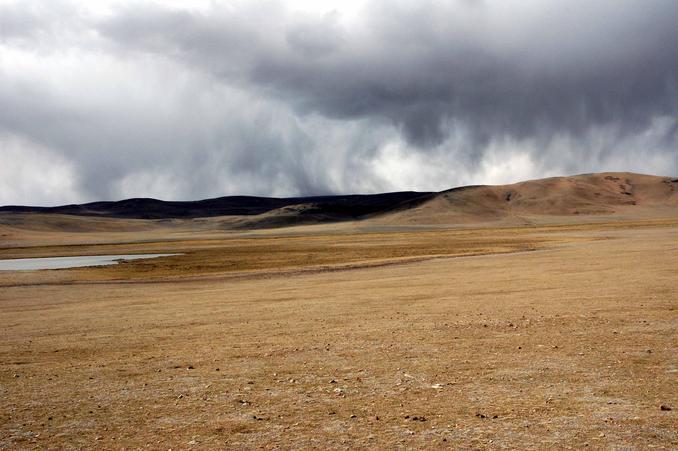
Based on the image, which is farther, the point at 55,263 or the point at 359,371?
the point at 55,263

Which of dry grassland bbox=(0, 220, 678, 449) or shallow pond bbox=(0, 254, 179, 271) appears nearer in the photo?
dry grassland bbox=(0, 220, 678, 449)

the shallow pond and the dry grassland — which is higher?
the dry grassland

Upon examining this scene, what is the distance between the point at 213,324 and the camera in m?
18.9

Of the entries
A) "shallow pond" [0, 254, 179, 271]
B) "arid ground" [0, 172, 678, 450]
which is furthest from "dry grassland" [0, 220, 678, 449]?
"shallow pond" [0, 254, 179, 271]

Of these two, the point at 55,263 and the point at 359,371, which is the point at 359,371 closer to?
the point at 359,371

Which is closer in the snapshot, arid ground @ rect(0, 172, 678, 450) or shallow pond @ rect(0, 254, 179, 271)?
arid ground @ rect(0, 172, 678, 450)

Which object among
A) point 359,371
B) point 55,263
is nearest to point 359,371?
point 359,371

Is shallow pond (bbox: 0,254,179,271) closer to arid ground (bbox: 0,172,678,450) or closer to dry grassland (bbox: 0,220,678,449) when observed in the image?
dry grassland (bbox: 0,220,678,449)

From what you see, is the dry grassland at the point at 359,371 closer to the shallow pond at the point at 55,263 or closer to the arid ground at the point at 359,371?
the arid ground at the point at 359,371

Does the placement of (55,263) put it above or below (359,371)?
below

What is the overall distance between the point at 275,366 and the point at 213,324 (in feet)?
23.2

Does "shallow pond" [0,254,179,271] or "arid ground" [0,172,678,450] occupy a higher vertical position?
"arid ground" [0,172,678,450]

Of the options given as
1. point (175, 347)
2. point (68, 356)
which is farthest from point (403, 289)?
point (68, 356)

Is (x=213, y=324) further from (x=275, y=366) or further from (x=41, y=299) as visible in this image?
(x=41, y=299)
